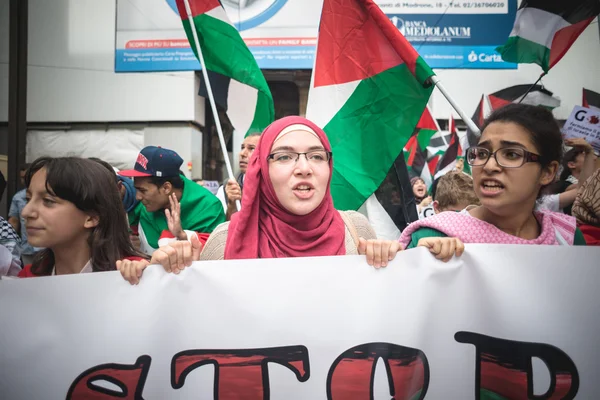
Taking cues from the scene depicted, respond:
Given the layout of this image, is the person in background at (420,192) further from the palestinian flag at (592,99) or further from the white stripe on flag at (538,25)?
the white stripe on flag at (538,25)

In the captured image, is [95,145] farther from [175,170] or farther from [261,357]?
[261,357]

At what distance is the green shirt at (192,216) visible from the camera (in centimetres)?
285

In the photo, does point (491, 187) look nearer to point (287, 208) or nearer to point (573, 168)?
point (287, 208)

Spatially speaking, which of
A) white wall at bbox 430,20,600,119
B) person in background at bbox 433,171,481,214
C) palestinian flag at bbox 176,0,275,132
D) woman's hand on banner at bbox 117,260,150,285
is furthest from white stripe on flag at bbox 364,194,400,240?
white wall at bbox 430,20,600,119

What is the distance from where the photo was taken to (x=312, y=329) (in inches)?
52.0

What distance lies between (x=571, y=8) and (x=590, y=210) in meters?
1.39

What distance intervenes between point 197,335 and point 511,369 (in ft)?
3.05

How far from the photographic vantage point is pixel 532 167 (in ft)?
4.76

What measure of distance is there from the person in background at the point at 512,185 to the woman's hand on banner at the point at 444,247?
95 millimetres

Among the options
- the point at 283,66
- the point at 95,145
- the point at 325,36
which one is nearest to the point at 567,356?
the point at 325,36

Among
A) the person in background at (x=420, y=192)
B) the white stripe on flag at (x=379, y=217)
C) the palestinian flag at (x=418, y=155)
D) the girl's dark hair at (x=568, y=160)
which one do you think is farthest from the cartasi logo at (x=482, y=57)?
the white stripe on flag at (x=379, y=217)

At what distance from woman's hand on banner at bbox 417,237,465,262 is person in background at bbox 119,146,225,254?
1756mm

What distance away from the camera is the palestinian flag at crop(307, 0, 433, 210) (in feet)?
8.18

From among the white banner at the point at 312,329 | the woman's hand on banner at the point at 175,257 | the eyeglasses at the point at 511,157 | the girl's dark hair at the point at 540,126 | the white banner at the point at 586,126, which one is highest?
the white banner at the point at 586,126
